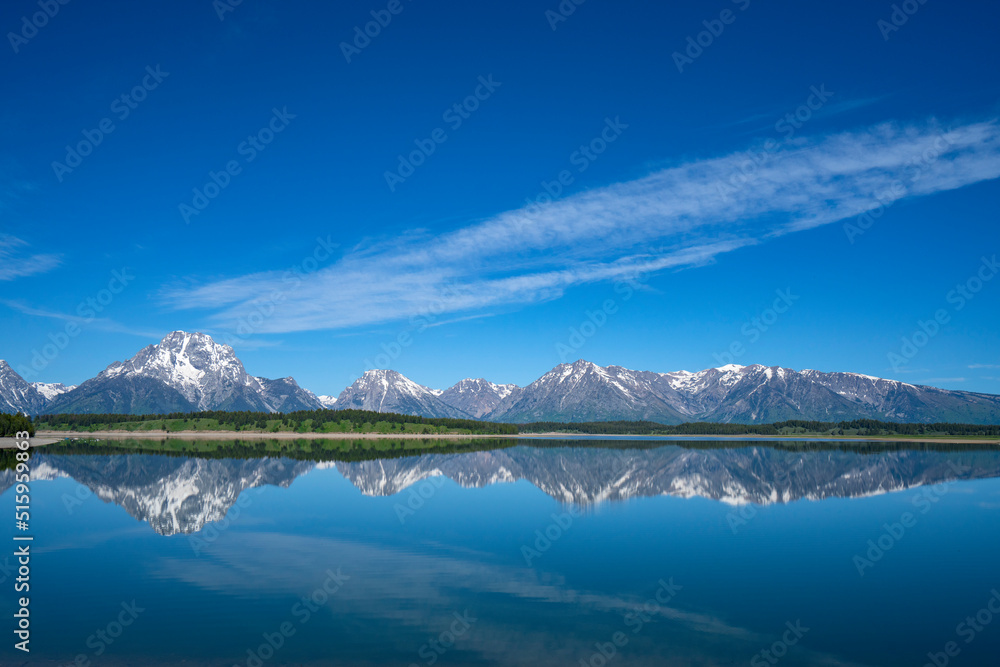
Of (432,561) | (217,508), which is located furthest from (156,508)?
(432,561)

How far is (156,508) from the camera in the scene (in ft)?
139

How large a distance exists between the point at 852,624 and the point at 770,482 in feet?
167

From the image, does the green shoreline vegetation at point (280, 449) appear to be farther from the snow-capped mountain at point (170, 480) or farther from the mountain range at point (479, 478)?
the mountain range at point (479, 478)

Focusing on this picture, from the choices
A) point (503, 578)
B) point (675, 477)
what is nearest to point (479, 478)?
point (675, 477)

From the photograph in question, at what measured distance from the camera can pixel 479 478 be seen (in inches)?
2805

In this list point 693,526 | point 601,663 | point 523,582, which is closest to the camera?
point 601,663

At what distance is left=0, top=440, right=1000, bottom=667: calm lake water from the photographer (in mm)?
17500

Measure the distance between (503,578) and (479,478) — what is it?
46766mm

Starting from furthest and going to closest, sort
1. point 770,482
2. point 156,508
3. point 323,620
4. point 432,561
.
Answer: point 770,482 → point 156,508 → point 432,561 → point 323,620

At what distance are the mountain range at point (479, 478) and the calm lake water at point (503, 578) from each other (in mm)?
1039

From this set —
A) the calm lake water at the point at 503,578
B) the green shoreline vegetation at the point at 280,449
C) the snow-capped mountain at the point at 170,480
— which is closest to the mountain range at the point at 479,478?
the snow-capped mountain at the point at 170,480

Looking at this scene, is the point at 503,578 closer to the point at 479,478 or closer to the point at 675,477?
the point at 479,478

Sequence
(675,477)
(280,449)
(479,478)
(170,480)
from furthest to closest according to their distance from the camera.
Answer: (280,449), (675,477), (479,478), (170,480)

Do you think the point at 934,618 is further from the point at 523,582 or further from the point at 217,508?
the point at 217,508
